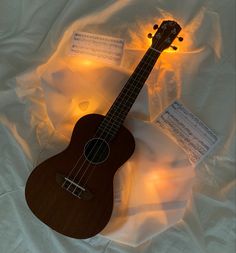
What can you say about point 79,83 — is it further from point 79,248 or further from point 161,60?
point 79,248

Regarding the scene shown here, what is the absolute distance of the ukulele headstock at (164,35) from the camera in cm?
110

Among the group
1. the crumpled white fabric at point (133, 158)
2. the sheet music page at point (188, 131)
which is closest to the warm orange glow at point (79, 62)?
the crumpled white fabric at point (133, 158)

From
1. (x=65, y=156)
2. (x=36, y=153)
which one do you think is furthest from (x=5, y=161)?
(x=65, y=156)

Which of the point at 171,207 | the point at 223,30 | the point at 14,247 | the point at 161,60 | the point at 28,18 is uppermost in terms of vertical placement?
the point at 223,30

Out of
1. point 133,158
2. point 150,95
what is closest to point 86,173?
point 133,158

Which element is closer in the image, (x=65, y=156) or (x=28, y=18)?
(x=65, y=156)

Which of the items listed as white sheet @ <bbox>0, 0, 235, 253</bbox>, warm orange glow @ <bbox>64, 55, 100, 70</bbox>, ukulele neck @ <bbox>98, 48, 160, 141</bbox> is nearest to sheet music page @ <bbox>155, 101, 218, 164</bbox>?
white sheet @ <bbox>0, 0, 235, 253</bbox>

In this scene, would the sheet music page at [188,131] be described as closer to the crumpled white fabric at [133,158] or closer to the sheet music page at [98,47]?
the crumpled white fabric at [133,158]

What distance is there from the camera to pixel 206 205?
3.72ft

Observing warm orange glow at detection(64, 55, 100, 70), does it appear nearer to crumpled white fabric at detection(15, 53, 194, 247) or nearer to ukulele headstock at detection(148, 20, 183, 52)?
crumpled white fabric at detection(15, 53, 194, 247)

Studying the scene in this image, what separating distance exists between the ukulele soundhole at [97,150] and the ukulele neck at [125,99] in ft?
0.07

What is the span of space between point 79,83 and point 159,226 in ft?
1.58

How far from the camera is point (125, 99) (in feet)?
3.52

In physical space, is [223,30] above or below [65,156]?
above
